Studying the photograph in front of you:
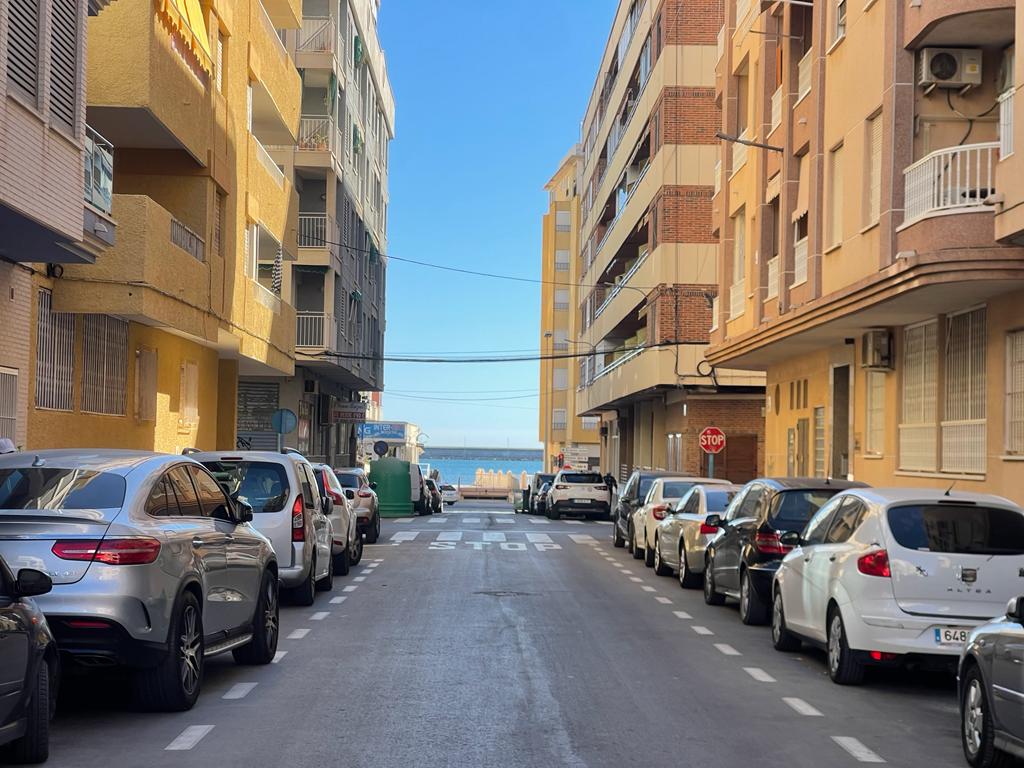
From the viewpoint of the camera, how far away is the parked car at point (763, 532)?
46.8ft

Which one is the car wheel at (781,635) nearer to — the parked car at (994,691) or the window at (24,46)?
the parked car at (994,691)

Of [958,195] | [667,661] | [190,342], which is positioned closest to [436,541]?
[190,342]

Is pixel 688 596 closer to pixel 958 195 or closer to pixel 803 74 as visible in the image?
pixel 958 195

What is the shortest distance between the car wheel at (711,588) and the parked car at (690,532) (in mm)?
507

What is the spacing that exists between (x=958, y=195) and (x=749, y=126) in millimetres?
12798

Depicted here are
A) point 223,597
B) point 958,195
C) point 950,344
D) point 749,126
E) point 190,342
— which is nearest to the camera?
point 223,597

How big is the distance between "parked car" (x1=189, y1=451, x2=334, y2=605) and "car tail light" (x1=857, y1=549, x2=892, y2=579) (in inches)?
277

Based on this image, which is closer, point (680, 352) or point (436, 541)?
point (436, 541)

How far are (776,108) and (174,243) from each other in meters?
12.3

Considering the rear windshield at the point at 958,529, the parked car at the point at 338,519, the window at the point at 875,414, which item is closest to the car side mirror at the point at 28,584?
the rear windshield at the point at 958,529

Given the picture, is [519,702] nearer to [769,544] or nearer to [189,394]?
[769,544]

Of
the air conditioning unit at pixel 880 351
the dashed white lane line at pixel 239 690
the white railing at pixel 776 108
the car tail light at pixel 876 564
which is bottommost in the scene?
the dashed white lane line at pixel 239 690

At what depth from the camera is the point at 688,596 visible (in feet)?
58.5

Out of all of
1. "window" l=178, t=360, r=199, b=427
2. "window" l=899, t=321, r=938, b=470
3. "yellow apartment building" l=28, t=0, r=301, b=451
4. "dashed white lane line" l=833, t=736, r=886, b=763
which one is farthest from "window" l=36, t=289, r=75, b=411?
"dashed white lane line" l=833, t=736, r=886, b=763
